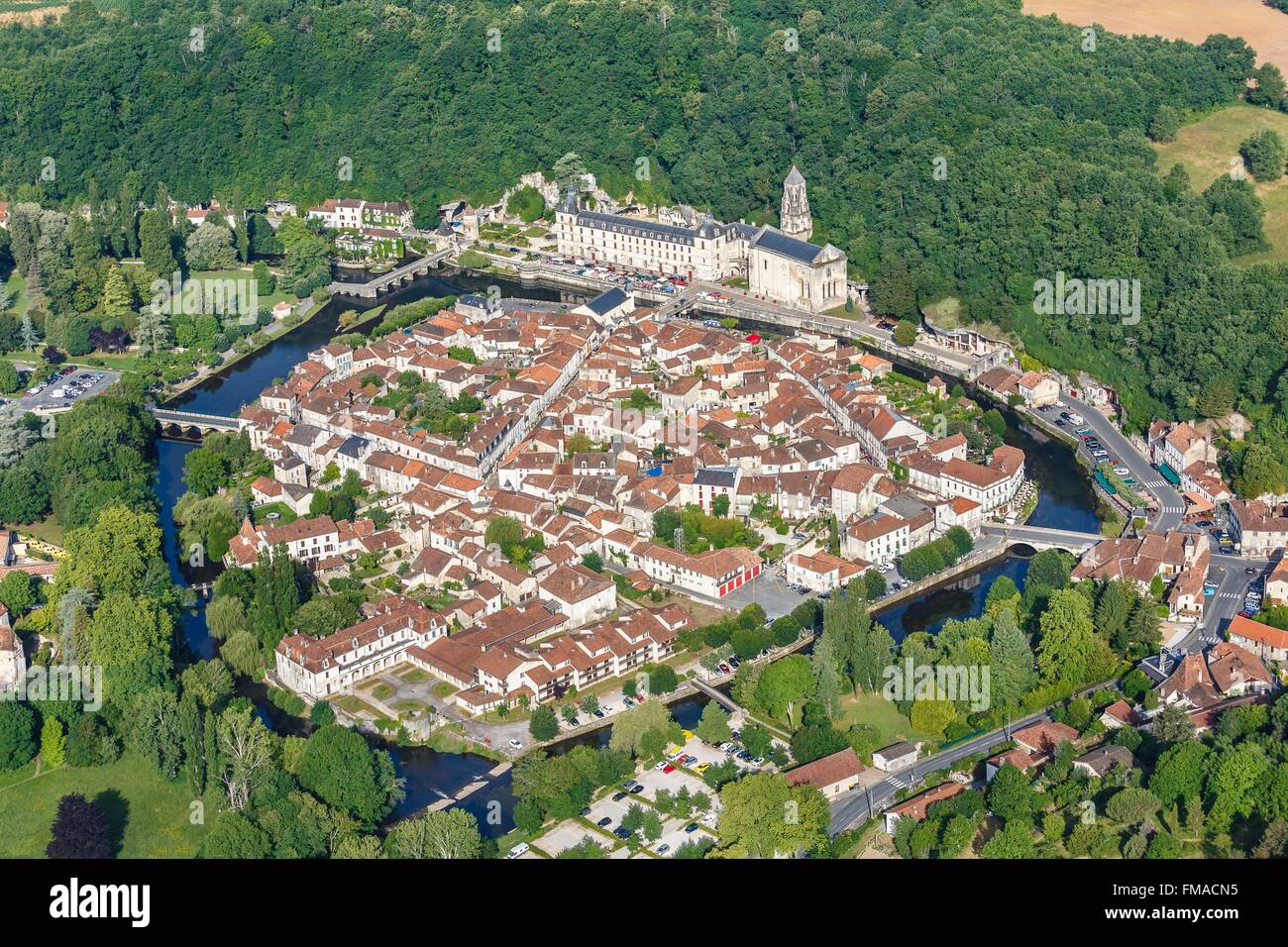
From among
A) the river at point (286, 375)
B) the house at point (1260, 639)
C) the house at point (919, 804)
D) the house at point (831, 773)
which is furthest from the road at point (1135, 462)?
the house at point (831, 773)

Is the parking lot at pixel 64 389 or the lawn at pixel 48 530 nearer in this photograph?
the lawn at pixel 48 530

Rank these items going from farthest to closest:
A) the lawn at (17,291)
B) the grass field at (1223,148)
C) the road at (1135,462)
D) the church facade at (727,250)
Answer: the lawn at (17,291), the church facade at (727,250), the grass field at (1223,148), the road at (1135,462)

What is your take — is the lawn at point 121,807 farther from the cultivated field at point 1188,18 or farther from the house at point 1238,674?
the cultivated field at point 1188,18

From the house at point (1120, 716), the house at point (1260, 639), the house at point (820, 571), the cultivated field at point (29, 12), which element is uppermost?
the cultivated field at point (29, 12)

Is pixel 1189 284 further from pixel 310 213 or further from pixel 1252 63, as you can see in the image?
pixel 310 213

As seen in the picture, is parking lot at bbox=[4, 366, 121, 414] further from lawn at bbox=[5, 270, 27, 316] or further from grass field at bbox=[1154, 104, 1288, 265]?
grass field at bbox=[1154, 104, 1288, 265]

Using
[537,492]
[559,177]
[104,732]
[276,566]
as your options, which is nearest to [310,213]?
[559,177]

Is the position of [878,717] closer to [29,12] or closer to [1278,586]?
[1278,586]
